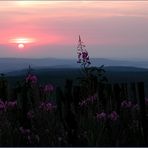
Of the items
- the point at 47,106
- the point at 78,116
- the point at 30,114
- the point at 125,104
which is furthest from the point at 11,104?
the point at 125,104

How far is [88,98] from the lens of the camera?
382 inches

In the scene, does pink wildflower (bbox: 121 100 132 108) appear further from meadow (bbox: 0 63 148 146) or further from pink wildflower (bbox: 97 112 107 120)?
pink wildflower (bbox: 97 112 107 120)

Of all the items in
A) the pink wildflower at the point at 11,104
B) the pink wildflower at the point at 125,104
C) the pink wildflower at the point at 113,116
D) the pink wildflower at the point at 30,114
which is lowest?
the pink wildflower at the point at 113,116

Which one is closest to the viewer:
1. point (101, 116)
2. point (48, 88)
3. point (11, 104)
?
point (101, 116)

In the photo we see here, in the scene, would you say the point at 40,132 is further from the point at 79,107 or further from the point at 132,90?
the point at 132,90

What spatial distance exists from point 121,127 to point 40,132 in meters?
1.05

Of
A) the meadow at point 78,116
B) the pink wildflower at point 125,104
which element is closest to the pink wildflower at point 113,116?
the meadow at point 78,116

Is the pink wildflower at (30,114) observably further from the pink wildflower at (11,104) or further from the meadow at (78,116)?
the pink wildflower at (11,104)

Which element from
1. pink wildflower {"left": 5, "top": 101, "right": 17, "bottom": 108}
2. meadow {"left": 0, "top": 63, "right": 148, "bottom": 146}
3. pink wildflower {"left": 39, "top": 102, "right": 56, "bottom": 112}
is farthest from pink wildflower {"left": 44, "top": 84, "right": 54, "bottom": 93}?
pink wildflower {"left": 5, "top": 101, "right": 17, "bottom": 108}

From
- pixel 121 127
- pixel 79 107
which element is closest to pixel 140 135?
pixel 121 127

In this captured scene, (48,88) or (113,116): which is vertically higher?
(48,88)

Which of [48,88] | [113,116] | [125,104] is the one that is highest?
[48,88]

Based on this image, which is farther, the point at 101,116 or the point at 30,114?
the point at 30,114

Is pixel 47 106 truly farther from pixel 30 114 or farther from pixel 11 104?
pixel 11 104
